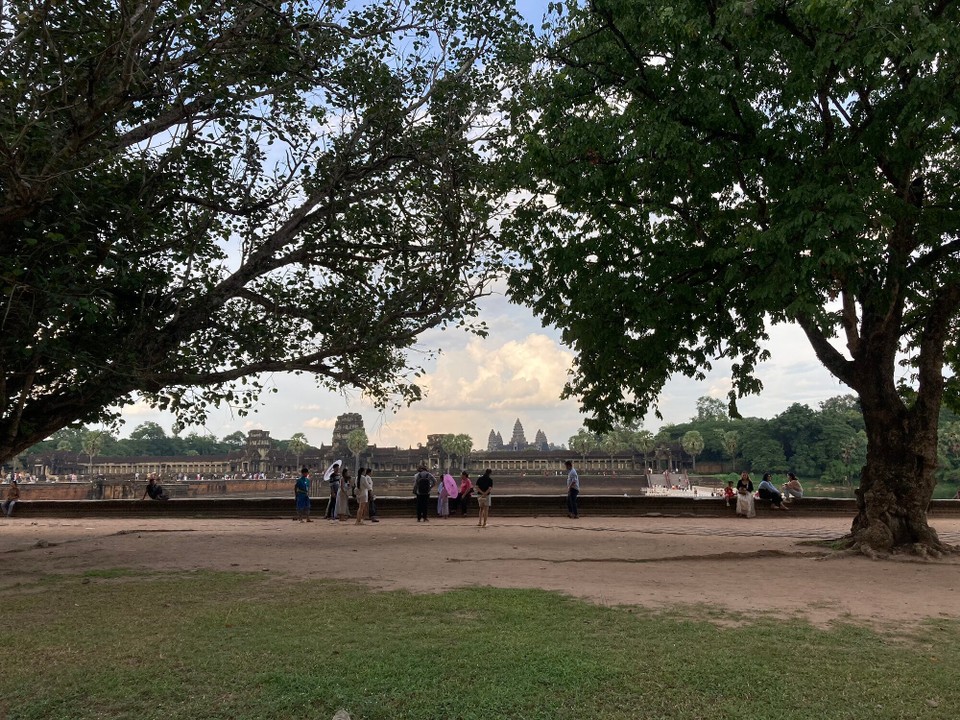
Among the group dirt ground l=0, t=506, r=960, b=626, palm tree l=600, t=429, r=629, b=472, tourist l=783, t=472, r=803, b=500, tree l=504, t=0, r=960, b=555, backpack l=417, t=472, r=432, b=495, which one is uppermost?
tree l=504, t=0, r=960, b=555

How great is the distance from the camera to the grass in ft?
12.7

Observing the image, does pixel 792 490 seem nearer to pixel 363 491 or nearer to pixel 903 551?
pixel 903 551

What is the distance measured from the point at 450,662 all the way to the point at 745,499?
45.1 ft

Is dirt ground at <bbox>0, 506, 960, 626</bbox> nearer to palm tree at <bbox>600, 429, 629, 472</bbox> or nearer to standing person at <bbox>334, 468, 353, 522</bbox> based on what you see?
standing person at <bbox>334, 468, 353, 522</bbox>

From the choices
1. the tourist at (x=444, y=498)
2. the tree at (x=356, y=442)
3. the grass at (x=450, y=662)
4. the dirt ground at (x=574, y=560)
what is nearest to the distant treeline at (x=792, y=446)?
the tree at (x=356, y=442)

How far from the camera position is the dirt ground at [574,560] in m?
6.98

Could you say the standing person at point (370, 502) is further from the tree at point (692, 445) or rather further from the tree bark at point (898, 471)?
the tree at point (692, 445)

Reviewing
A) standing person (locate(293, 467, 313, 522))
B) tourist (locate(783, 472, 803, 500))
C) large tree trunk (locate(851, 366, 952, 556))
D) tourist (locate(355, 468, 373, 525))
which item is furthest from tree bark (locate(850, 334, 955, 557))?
standing person (locate(293, 467, 313, 522))

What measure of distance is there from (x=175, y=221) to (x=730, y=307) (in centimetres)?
849

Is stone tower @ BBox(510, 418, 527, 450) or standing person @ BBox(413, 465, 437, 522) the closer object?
standing person @ BBox(413, 465, 437, 522)

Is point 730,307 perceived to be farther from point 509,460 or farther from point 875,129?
point 509,460

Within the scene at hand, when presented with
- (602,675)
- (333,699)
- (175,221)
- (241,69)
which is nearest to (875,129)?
(602,675)

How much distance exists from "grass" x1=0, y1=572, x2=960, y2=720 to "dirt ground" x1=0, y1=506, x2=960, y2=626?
35.8 inches

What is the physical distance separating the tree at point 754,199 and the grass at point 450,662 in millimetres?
4216
